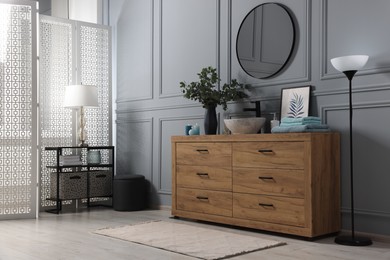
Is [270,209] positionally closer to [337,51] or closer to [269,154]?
[269,154]

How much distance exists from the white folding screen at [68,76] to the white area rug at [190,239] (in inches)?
64.9

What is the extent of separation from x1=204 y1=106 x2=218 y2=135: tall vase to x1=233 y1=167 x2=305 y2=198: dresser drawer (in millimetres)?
560

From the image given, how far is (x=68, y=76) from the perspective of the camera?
5.36 metres

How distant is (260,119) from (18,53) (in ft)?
7.56

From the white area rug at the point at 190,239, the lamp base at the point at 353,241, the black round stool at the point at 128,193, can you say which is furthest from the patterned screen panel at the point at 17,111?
the lamp base at the point at 353,241

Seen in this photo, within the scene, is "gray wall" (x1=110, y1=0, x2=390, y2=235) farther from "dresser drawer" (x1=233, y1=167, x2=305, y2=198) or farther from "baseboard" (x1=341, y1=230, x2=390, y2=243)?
"dresser drawer" (x1=233, y1=167, x2=305, y2=198)

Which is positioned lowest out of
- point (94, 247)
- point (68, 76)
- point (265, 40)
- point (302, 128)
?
point (94, 247)

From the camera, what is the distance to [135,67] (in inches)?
218

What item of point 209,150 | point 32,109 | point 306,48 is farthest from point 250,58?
point 32,109

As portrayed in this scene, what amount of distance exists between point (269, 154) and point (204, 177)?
0.73 m

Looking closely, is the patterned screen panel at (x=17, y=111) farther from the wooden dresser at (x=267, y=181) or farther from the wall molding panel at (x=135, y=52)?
the wooden dresser at (x=267, y=181)

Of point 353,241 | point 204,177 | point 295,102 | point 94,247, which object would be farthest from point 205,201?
point 353,241

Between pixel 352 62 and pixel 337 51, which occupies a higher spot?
pixel 337 51

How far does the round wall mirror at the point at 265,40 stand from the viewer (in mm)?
4062
